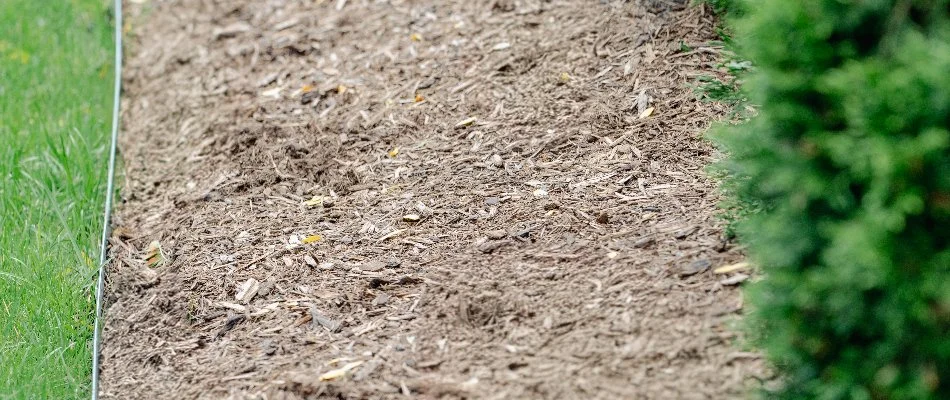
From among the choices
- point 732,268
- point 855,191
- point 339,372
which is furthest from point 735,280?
point 339,372

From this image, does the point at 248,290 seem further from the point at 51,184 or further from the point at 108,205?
the point at 51,184

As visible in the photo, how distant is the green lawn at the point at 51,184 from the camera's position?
3.56 metres

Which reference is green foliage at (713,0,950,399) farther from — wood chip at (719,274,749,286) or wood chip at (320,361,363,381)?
wood chip at (320,361,363,381)

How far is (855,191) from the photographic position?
7.38 feet

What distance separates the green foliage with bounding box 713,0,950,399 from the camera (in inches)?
80.7

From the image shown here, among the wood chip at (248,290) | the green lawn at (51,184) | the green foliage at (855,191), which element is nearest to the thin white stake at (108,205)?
the green lawn at (51,184)

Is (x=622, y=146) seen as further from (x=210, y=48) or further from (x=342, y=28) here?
(x=210, y=48)

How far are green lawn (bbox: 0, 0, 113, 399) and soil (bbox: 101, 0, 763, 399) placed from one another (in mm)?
153

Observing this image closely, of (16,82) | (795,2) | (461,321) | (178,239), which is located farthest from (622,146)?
(16,82)

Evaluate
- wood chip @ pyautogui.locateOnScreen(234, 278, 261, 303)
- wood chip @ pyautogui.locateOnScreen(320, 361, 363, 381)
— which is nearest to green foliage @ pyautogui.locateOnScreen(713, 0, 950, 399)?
wood chip @ pyautogui.locateOnScreen(320, 361, 363, 381)

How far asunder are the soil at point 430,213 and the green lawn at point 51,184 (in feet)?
0.50

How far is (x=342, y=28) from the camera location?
17.2 ft

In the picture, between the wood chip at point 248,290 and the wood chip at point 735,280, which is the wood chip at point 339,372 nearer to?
the wood chip at point 248,290

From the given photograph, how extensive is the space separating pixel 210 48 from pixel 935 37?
431 centimetres
